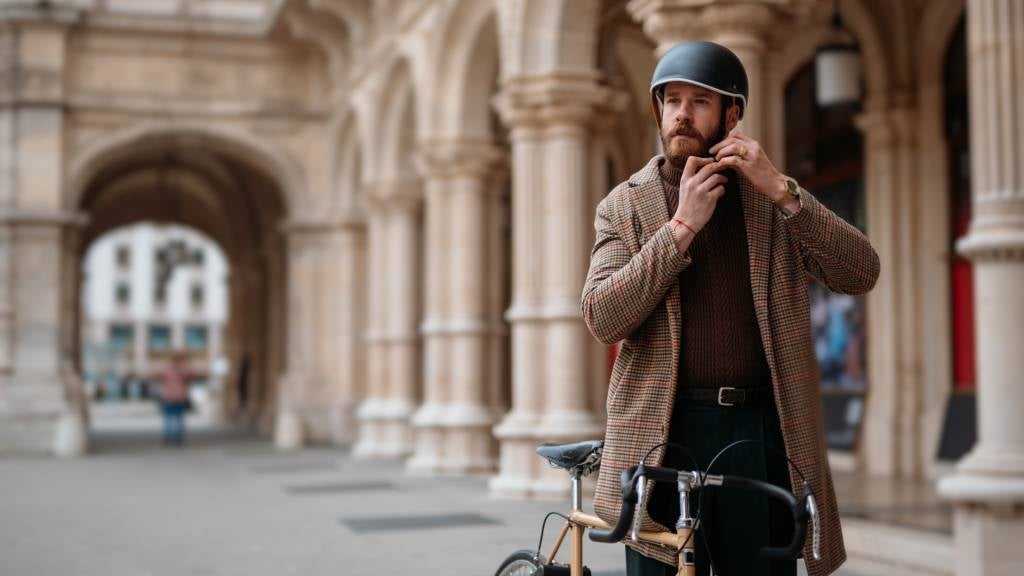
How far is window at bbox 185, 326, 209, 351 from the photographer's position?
7978 centimetres

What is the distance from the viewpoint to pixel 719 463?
268 cm

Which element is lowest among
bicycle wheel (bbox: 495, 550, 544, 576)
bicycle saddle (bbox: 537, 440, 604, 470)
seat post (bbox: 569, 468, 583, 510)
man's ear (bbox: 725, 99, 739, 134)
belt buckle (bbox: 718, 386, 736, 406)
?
bicycle wheel (bbox: 495, 550, 544, 576)

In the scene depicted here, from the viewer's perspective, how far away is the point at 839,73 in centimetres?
1188

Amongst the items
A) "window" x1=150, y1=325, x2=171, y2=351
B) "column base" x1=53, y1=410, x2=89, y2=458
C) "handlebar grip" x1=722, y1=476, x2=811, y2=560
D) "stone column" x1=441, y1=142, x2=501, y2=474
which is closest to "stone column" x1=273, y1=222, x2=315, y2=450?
"column base" x1=53, y1=410, x2=89, y2=458

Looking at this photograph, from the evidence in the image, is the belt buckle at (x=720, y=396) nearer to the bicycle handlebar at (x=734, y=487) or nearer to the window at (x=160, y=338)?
the bicycle handlebar at (x=734, y=487)

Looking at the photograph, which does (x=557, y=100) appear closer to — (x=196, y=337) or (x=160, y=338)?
(x=160, y=338)

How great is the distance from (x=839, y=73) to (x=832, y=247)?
967cm

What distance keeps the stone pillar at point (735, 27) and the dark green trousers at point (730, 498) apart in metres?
5.76

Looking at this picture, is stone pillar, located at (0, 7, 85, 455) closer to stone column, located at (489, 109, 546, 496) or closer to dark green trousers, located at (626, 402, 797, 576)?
stone column, located at (489, 109, 546, 496)

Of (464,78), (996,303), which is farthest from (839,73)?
(996,303)

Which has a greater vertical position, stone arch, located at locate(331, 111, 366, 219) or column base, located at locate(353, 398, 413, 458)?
stone arch, located at locate(331, 111, 366, 219)

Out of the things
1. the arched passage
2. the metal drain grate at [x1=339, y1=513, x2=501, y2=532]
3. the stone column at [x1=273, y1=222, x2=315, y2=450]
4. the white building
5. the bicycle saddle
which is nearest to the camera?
the bicycle saddle

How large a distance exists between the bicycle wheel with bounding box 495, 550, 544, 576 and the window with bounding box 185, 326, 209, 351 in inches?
3089

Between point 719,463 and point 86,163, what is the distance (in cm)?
2028
